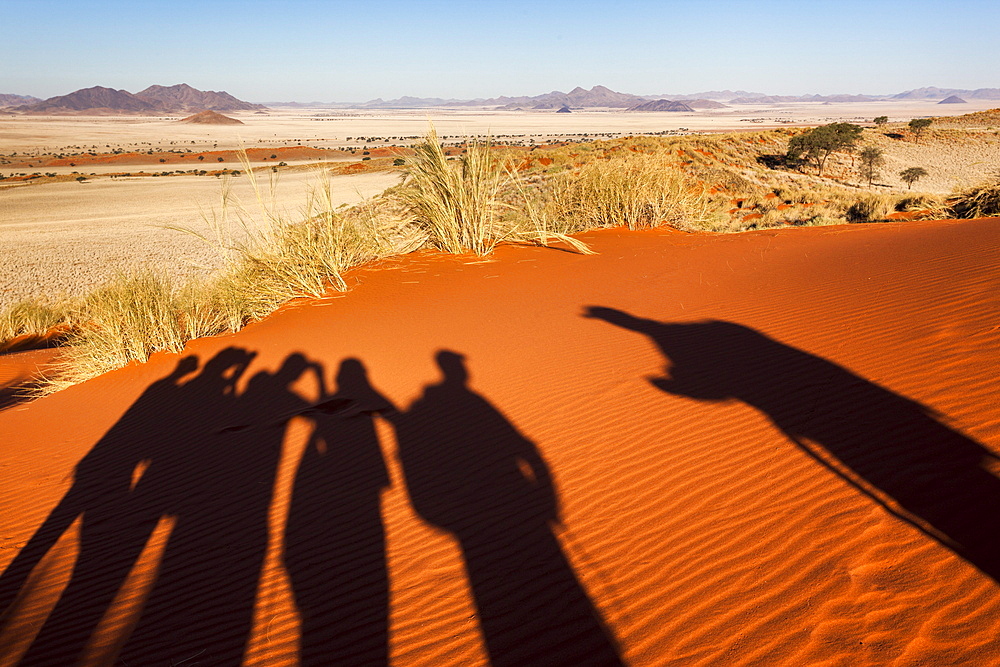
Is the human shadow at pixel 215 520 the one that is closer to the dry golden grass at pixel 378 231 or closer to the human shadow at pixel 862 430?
the dry golden grass at pixel 378 231

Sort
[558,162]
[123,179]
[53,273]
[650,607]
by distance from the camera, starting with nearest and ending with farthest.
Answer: [650,607], [53,273], [558,162], [123,179]

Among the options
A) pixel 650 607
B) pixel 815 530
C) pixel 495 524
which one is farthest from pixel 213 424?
pixel 815 530

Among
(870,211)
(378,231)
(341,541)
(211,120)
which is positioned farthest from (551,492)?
(211,120)

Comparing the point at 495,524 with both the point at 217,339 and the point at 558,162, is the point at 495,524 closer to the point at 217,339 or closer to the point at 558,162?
the point at 217,339

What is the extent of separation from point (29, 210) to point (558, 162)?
25.7 m

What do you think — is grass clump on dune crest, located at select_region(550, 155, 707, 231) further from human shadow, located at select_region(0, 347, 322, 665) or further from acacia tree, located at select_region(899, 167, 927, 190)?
acacia tree, located at select_region(899, 167, 927, 190)

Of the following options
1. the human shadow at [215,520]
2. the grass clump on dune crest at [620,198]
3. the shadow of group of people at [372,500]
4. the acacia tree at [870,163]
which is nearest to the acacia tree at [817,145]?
the acacia tree at [870,163]

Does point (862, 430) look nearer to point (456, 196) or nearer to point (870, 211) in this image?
point (456, 196)

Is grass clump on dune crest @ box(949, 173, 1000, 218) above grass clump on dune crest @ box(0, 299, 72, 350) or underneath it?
above

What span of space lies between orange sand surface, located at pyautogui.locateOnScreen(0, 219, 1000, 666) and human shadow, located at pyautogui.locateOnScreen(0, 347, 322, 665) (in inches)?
0.8

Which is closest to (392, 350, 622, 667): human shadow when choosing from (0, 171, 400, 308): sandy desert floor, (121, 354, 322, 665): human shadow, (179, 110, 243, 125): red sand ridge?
(121, 354, 322, 665): human shadow

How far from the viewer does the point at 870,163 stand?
32156mm

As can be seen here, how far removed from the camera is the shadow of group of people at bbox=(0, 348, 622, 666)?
294 centimetres

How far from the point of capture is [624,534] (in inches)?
131
